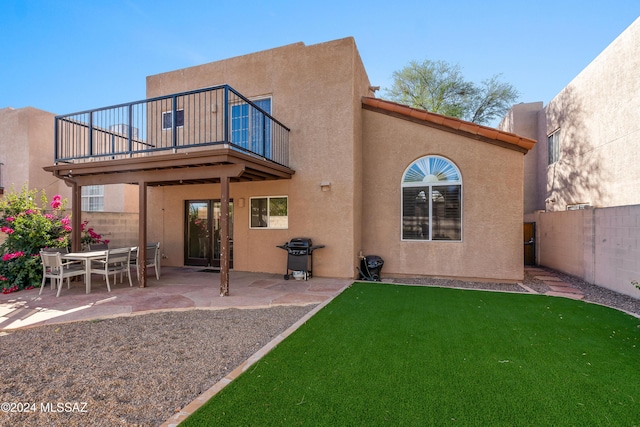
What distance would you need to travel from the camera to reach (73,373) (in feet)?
10.2

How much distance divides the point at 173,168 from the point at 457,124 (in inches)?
281

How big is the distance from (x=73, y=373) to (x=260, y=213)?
605 centimetres

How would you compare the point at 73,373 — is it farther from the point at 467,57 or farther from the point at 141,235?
the point at 467,57

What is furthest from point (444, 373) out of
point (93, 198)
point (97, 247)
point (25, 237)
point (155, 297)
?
point (93, 198)

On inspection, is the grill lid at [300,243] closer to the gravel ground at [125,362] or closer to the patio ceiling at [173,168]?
the patio ceiling at [173,168]

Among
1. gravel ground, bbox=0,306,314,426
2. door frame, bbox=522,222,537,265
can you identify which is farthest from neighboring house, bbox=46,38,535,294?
door frame, bbox=522,222,537,265

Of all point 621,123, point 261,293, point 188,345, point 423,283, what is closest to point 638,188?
point 621,123

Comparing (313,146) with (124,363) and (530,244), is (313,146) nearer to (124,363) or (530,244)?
(124,363)

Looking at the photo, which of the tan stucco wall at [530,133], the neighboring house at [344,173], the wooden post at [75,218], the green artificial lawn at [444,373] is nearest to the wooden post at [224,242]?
the neighboring house at [344,173]

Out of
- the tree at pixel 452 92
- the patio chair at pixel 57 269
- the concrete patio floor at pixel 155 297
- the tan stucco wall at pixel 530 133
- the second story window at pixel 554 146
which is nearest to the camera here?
the concrete patio floor at pixel 155 297

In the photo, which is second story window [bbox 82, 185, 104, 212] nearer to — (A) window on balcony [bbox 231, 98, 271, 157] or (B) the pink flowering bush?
(B) the pink flowering bush

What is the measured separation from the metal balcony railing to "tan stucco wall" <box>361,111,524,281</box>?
2752mm

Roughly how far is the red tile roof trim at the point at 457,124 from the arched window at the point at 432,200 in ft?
3.03

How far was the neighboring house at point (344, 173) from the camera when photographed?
752 centimetres
